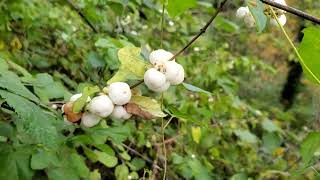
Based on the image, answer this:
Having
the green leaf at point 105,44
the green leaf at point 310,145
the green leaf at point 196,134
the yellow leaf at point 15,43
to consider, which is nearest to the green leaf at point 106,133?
the green leaf at point 105,44

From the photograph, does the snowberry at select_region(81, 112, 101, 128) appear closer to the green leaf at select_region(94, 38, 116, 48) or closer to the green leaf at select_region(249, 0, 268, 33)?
the green leaf at select_region(249, 0, 268, 33)

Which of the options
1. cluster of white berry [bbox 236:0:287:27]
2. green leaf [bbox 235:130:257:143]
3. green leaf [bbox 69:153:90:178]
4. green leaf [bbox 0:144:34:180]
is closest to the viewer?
cluster of white berry [bbox 236:0:287:27]

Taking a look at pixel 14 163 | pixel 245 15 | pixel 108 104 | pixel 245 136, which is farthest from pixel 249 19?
pixel 245 136

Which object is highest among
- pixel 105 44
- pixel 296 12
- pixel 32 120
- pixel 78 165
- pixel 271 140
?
pixel 296 12

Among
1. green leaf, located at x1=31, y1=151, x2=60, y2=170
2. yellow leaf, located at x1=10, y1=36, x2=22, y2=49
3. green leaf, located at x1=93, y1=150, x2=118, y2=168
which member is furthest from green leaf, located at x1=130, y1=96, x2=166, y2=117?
yellow leaf, located at x1=10, y1=36, x2=22, y2=49

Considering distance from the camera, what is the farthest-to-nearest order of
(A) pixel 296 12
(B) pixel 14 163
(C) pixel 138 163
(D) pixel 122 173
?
(C) pixel 138 163 → (D) pixel 122 173 → (B) pixel 14 163 → (A) pixel 296 12

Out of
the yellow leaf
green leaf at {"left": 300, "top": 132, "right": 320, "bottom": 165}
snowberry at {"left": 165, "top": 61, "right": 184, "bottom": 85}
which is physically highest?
snowberry at {"left": 165, "top": 61, "right": 184, "bottom": 85}

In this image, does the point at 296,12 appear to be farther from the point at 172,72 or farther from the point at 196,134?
the point at 196,134
